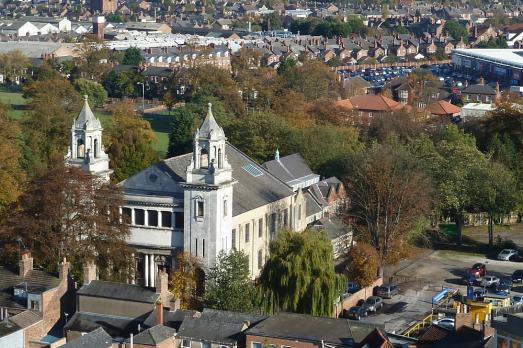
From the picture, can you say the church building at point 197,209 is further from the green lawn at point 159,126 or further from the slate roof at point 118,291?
the green lawn at point 159,126

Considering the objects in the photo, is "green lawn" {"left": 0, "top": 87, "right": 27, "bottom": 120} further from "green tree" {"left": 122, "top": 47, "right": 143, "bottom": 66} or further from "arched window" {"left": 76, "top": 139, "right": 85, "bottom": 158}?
"arched window" {"left": 76, "top": 139, "right": 85, "bottom": 158}

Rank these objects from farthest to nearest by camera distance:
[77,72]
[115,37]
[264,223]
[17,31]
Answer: [17,31]
[115,37]
[77,72]
[264,223]

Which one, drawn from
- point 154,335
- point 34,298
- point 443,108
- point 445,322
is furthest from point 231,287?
point 443,108

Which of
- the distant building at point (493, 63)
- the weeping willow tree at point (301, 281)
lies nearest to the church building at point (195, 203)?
the weeping willow tree at point (301, 281)

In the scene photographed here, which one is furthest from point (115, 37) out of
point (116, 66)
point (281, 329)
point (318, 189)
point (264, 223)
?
point (281, 329)

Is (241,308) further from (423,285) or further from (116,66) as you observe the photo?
(116,66)
